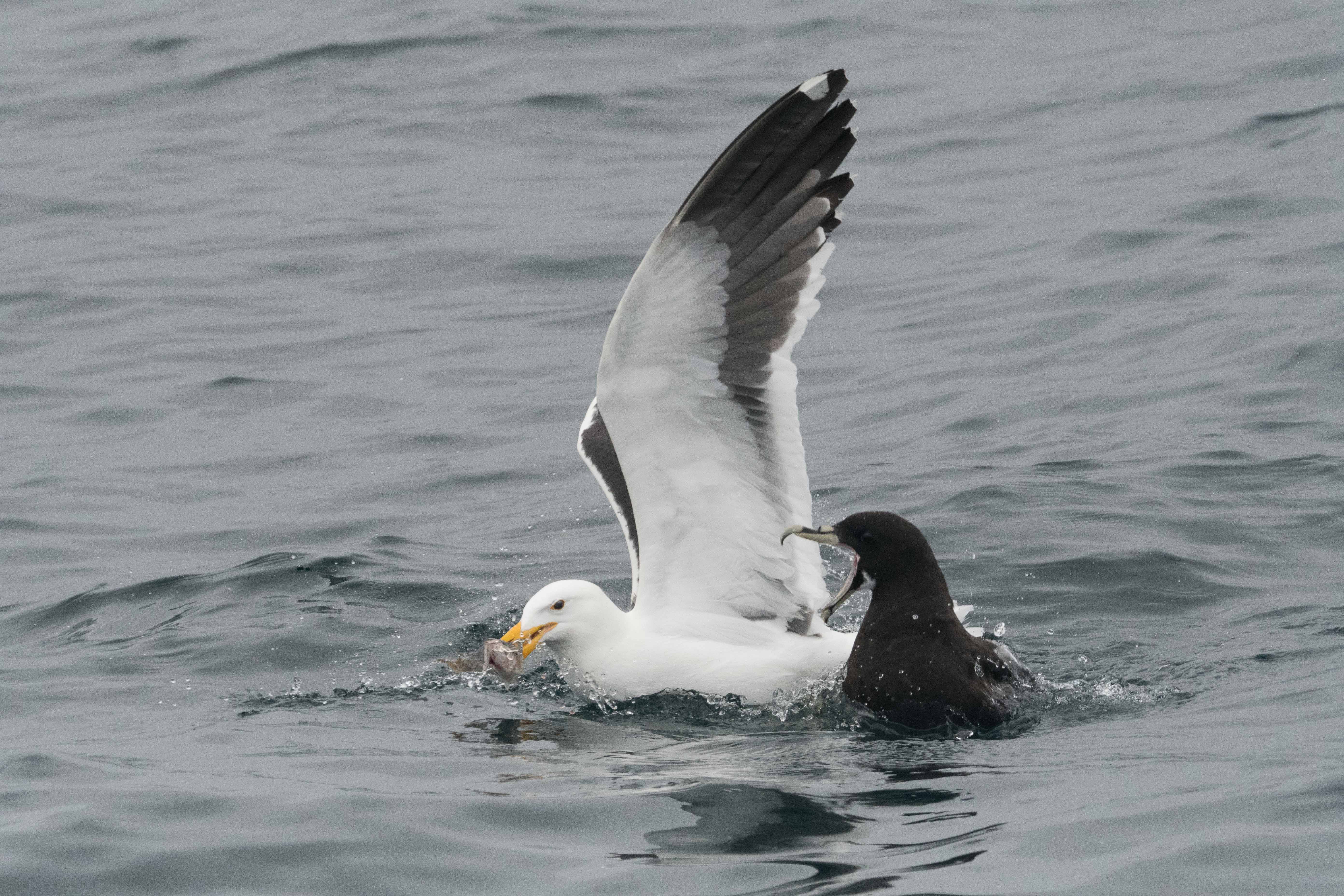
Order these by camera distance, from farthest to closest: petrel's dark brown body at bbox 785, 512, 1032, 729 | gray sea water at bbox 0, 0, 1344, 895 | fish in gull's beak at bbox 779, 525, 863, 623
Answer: fish in gull's beak at bbox 779, 525, 863, 623 < petrel's dark brown body at bbox 785, 512, 1032, 729 < gray sea water at bbox 0, 0, 1344, 895

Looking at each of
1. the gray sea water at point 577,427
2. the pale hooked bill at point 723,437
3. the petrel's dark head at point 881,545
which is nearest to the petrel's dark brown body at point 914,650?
the petrel's dark head at point 881,545

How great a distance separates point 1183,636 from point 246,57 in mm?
16944

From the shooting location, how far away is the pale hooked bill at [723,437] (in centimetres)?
716

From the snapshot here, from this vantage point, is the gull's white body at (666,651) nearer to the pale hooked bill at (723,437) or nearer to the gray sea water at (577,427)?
the pale hooked bill at (723,437)

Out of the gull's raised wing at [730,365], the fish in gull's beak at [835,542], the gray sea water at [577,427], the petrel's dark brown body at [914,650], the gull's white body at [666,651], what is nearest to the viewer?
the gray sea water at [577,427]

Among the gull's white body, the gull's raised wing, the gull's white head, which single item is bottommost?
the gull's white body

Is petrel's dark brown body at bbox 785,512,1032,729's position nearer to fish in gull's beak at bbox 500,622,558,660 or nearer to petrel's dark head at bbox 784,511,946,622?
petrel's dark head at bbox 784,511,946,622

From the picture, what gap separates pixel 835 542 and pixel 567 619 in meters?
1.20

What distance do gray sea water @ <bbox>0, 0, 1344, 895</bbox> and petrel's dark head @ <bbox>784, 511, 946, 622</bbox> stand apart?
0.63 m

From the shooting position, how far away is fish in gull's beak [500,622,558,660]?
25.2 feet

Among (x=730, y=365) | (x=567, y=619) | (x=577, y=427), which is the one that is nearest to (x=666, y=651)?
(x=567, y=619)

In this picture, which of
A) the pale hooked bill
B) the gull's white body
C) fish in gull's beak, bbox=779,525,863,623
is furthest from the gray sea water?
fish in gull's beak, bbox=779,525,863,623

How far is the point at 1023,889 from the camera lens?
5.05 metres

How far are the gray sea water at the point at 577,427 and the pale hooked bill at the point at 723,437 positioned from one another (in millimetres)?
237
